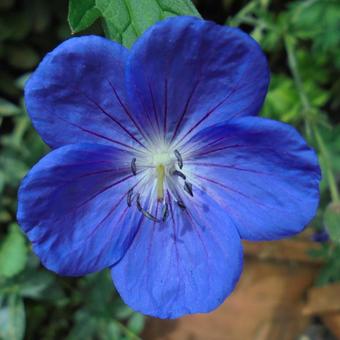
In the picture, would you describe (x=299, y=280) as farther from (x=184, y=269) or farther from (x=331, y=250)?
(x=184, y=269)

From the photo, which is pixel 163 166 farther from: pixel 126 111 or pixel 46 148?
pixel 46 148

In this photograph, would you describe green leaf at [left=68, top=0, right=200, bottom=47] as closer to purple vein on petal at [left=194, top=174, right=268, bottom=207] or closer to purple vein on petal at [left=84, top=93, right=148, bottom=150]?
purple vein on petal at [left=84, top=93, right=148, bottom=150]

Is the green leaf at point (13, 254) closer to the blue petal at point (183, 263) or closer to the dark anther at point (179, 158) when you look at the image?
the blue petal at point (183, 263)

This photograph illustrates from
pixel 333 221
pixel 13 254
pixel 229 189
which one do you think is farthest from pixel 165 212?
pixel 13 254

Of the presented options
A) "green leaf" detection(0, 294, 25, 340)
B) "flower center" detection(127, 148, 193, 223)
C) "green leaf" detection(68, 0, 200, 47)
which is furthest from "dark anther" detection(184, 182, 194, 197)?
"green leaf" detection(0, 294, 25, 340)

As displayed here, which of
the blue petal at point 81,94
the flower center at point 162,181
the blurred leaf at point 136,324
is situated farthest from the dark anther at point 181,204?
the blurred leaf at point 136,324

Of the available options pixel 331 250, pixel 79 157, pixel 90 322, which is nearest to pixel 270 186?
pixel 79 157
